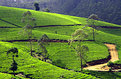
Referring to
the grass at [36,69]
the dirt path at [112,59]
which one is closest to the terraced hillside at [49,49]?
the grass at [36,69]

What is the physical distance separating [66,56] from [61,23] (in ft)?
200

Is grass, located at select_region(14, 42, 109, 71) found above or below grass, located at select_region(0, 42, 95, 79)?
above

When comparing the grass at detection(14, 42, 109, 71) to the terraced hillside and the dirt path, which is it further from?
the dirt path

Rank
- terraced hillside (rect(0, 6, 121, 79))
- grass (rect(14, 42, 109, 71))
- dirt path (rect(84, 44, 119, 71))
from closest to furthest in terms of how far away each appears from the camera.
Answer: terraced hillside (rect(0, 6, 121, 79)) < dirt path (rect(84, 44, 119, 71)) < grass (rect(14, 42, 109, 71))

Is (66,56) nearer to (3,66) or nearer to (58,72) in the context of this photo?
(58,72)

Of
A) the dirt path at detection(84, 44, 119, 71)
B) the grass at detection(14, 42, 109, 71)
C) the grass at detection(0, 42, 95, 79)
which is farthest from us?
the grass at detection(14, 42, 109, 71)

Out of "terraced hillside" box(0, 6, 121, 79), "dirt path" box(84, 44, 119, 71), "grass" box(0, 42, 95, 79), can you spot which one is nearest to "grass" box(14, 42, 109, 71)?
"terraced hillside" box(0, 6, 121, 79)

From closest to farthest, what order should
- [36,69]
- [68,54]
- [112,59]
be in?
[36,69]
[112,59]
[68,54]

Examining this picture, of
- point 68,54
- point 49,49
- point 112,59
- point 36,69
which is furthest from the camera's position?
point 49,49

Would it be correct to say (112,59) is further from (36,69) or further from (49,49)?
(36,69)

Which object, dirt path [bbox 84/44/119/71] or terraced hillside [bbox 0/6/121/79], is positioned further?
dirt path [bbox 84/44/119/71]

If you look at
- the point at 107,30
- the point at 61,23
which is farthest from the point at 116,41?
the point at 61,23

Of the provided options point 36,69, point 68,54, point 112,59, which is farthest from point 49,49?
point 112,59

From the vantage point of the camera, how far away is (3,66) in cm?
6012
